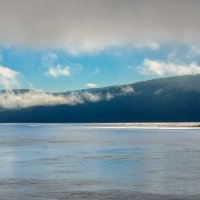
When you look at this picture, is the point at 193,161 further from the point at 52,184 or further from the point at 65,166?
the point at 52,184

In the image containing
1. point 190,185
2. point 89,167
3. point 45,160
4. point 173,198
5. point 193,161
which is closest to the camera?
point 173,198

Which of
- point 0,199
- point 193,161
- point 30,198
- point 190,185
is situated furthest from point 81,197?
point 193,161

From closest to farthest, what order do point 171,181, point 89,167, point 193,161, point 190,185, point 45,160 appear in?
point 190,185, point 171,181, point 89,167, point 193,161, point 45,160

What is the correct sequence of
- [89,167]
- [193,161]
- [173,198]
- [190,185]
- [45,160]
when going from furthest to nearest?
[45,160] < [193,161] < [89,167] < [190,185] < [173,198]

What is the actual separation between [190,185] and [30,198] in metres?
12.1

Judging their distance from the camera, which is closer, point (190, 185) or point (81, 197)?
point (81, 197)

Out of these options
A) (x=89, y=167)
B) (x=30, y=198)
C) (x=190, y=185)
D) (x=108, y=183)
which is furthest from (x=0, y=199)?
(x=89, y=167)

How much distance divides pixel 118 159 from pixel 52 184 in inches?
859

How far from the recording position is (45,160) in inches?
2277

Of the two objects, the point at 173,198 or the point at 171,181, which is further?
the point at 171,181

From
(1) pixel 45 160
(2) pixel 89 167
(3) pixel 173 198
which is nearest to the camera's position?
(3) pixel 173 198

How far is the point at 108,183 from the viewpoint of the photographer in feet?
124

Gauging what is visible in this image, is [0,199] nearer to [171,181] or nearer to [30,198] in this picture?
[30,198]

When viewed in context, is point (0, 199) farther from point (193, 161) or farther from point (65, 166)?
A: point (193, 161)
